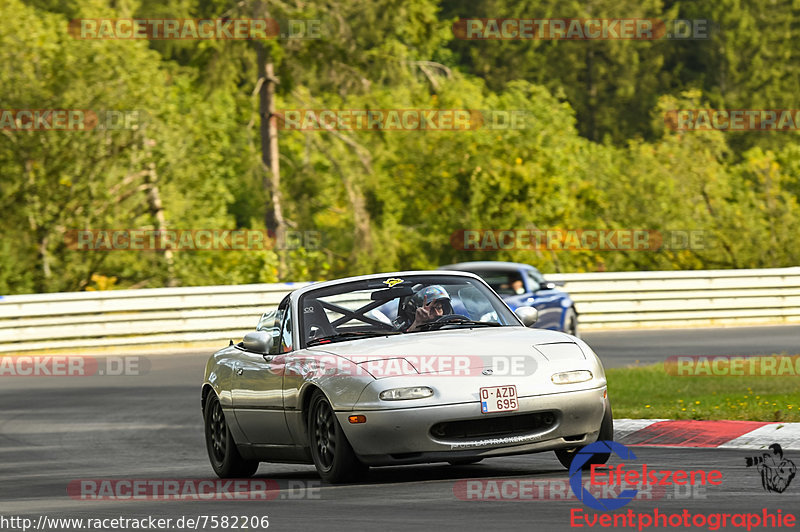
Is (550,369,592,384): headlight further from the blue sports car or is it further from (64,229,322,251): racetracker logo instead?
(64,229,322,251): racetracker logo

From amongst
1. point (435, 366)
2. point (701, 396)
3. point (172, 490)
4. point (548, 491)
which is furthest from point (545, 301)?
point (548, 491)

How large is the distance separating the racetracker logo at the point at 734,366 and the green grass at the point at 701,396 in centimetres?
29

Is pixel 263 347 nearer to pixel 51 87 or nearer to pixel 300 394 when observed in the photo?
pixel 300 394

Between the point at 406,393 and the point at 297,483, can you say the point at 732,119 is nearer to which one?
the point at 297,483

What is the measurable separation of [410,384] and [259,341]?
61.7 inches

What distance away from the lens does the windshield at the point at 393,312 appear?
994cm

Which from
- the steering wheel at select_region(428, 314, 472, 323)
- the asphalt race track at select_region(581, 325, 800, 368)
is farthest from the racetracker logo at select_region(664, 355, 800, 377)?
the steering wheel at select_region(428, 314, 472, 323)

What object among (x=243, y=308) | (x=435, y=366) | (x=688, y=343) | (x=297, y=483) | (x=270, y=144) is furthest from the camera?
(x=270, y=144)

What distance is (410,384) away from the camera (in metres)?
8.79

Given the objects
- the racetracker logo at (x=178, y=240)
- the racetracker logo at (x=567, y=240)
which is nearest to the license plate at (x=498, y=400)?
the racetracker logo at (x=178, y=240)

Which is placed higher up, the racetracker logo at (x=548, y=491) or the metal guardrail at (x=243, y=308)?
Result: the racetracker logo at (x=548, y=491)

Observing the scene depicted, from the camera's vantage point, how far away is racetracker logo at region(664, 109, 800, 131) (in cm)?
5472

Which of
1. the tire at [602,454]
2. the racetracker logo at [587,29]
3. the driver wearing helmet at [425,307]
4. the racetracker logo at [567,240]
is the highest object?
the racetracker logo at [587,29]
